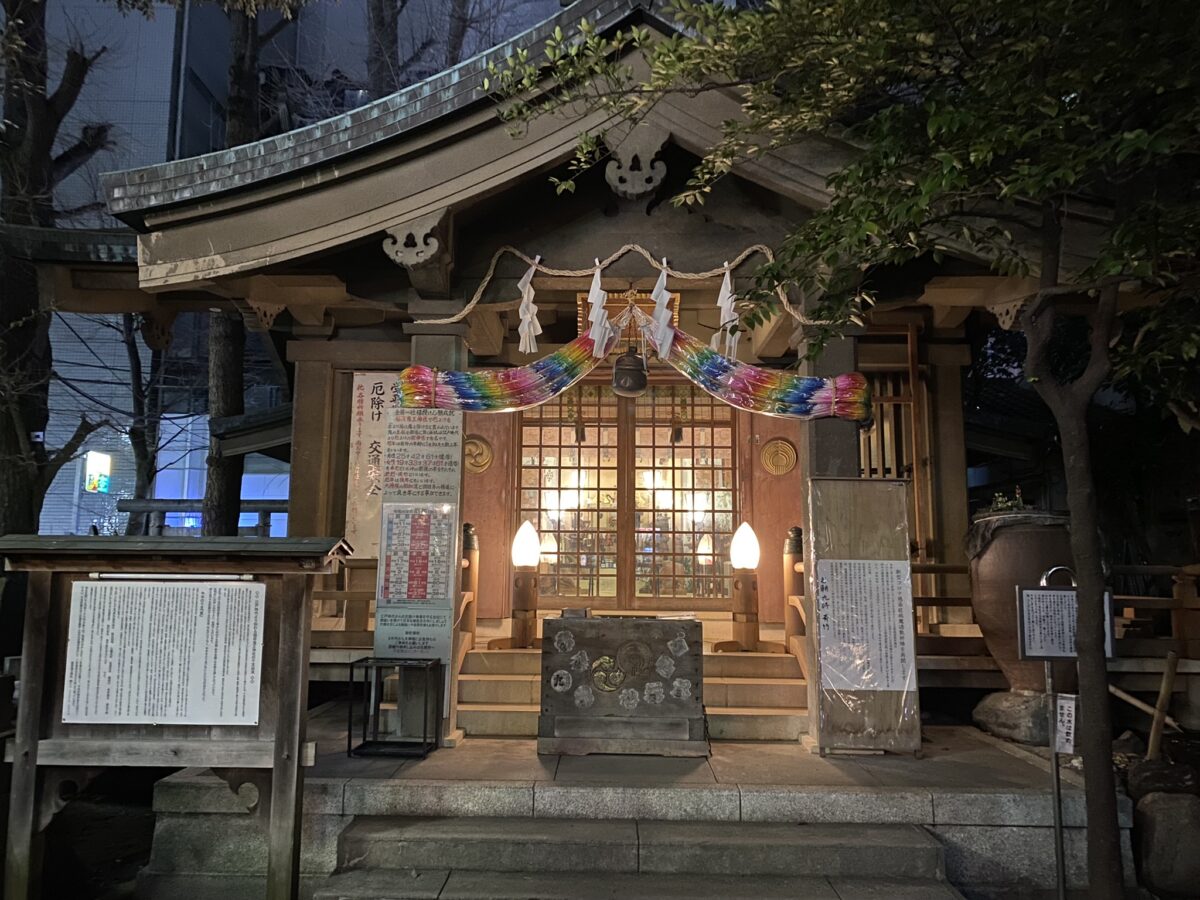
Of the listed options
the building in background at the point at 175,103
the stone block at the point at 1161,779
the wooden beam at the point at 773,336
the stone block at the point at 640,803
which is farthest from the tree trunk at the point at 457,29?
the stone block at the point at 1161,779

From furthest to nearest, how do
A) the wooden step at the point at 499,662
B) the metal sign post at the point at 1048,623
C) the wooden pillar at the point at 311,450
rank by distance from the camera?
the wooden pillar at the point at 311,450, the wooden step at the point at 499,662, the metal sign post at the point at 1048,623

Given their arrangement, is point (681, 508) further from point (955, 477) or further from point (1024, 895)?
point (1024, 895)

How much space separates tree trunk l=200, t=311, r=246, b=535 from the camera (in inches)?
492

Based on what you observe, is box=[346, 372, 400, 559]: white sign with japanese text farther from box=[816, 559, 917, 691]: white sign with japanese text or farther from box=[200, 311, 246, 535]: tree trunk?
box=[816, 559, 917, 691]: white sign with japanese text

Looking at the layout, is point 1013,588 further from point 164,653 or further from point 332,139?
point 332,139

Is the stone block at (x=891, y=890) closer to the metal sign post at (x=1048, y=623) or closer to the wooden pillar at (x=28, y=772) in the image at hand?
the metal sign post at (x=1048, y=623)

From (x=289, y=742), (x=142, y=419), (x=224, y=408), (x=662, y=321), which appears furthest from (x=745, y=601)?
(x=142, y=419)

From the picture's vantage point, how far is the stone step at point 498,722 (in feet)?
24.4

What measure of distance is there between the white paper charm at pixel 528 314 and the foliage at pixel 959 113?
1309mm

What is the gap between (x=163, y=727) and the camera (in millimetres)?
5086

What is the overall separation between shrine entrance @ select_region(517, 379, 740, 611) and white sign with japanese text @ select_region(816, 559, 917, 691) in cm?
404

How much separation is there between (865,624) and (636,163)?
14.6ft

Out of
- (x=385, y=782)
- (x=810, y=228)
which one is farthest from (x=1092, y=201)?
(x=385, y=782)

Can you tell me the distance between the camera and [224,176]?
686cm
